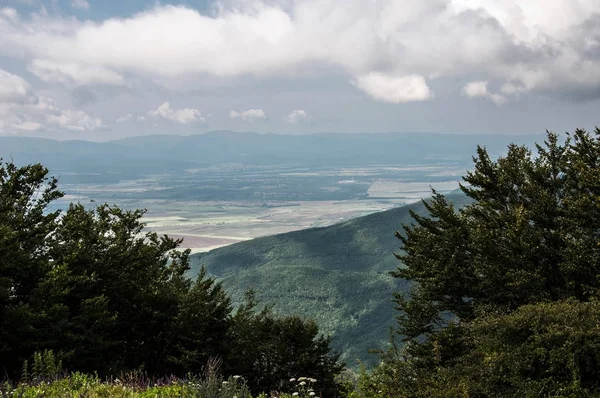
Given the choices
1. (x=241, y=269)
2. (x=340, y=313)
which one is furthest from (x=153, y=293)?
(x=241, y=269)

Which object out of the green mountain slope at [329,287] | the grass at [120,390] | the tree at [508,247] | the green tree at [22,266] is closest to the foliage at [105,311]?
the green tree at [22,266]

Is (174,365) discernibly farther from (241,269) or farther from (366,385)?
(241,269)

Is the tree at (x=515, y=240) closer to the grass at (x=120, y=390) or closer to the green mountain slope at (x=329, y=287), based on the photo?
the grass at (x=120, y=390)

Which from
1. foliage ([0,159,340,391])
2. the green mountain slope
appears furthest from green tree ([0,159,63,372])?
the green mountain slope

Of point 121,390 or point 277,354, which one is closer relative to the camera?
point 121,390

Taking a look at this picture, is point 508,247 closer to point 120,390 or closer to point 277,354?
point 277,354

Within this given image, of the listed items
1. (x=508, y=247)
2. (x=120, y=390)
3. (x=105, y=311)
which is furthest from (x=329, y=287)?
(x=120, y=390)
